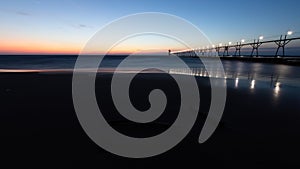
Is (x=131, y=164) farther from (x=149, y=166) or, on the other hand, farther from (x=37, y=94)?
(x=37, y=94)

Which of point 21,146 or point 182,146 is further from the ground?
point 21,146

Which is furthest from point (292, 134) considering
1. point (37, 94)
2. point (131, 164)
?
point (37, 94)

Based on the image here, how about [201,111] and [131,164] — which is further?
[201,111]

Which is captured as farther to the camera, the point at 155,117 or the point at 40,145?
the point at 155,117

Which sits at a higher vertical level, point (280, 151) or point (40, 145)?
point (40, 145)

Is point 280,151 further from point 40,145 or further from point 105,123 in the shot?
point 40,145

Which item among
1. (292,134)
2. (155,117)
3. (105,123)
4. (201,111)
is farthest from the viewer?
(201,111)

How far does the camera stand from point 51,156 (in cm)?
303

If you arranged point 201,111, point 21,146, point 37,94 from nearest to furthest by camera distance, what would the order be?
point 21,146 < point 201,111 < point 37,94

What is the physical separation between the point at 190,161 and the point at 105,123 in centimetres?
221

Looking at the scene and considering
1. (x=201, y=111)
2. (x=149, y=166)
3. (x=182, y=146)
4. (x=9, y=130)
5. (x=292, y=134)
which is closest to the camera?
(x=149, y=166)

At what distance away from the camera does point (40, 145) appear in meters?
3.35

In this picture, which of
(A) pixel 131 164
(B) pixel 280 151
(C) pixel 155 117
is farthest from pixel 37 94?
(B) pixel 280 151

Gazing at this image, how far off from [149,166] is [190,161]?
66 centimetres
